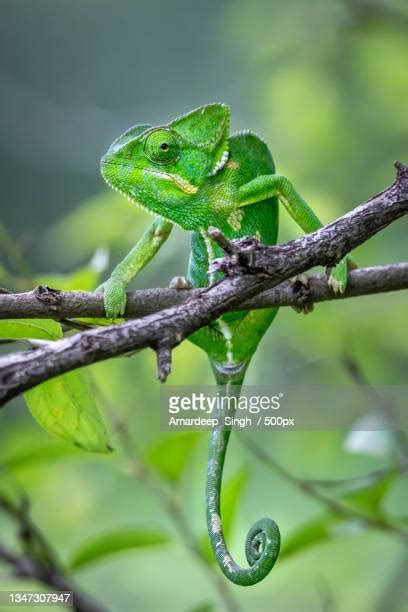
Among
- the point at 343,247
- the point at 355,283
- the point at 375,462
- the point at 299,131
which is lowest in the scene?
→ the point at 343,247

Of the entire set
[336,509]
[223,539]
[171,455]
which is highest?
[171,455]

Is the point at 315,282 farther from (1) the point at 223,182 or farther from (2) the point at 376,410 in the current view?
(2) the point at 376,410

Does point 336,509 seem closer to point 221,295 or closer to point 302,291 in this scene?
point 302,291

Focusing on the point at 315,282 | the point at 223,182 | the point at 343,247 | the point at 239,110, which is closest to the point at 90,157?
the point at 239,110

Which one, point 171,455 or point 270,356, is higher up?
point 270,356

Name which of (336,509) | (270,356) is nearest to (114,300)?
(336,509)

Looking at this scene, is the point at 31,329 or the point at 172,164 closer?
the point at 31,329
